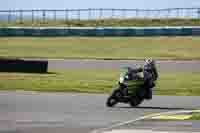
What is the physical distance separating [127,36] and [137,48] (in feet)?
27.6

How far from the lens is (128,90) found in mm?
19516

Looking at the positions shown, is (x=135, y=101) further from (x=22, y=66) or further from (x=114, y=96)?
(x=22, y=66)

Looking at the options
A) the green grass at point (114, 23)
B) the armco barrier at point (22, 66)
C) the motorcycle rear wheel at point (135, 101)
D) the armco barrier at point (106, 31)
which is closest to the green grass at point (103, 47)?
the armco barrier at point (106, 31)

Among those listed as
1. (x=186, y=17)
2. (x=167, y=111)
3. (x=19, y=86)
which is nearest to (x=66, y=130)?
(x=167, y=111)

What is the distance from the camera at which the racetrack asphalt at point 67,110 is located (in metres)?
15.7

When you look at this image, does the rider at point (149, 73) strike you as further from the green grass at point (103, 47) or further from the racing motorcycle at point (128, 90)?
the green grass at point (103, 47)

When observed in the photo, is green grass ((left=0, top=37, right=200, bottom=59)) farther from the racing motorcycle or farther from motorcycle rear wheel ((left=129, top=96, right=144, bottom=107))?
the racing motorcycle

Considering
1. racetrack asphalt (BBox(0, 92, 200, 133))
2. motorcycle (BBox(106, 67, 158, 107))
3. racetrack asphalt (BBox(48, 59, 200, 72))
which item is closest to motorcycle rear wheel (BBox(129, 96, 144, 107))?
motorcycle (BBox(106, 67, 158, 107))

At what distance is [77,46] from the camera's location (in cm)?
5403

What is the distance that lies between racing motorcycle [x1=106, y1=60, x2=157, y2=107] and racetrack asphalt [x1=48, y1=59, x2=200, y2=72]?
15.3 m

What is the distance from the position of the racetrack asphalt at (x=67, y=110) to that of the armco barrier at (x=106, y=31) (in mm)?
36786

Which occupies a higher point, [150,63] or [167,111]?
[150,63]

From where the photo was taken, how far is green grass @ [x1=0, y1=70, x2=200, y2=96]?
24.7 metres

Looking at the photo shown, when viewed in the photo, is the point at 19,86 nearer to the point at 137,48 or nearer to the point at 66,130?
the point at 66,130
